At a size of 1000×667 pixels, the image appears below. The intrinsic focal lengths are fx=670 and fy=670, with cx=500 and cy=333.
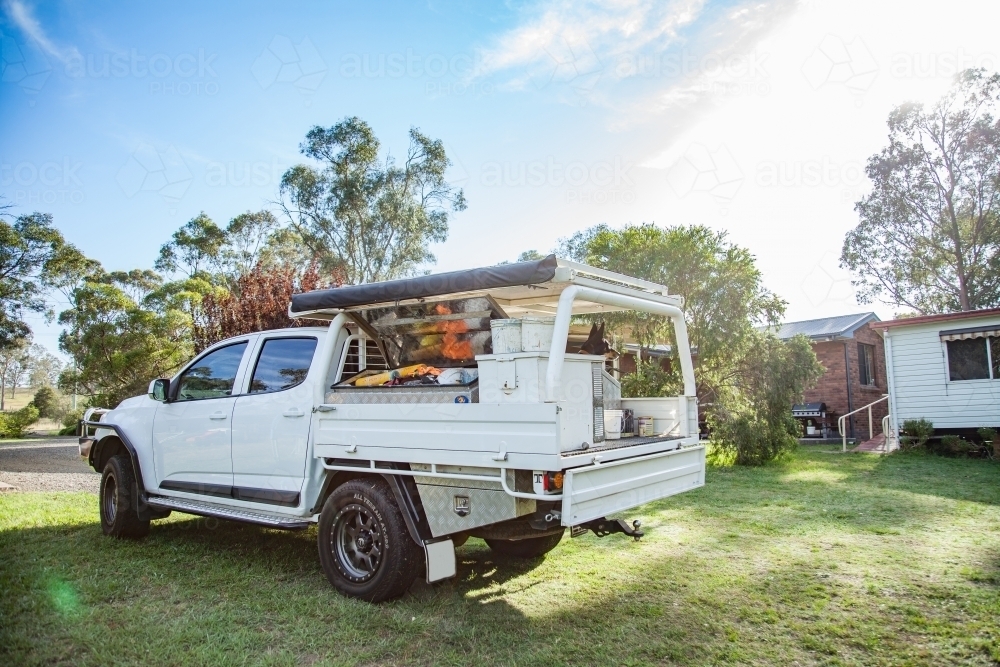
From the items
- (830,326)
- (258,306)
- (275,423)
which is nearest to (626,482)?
(275,423)

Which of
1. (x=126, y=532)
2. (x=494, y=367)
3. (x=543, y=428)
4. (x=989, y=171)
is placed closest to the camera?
(x=543, y=428)

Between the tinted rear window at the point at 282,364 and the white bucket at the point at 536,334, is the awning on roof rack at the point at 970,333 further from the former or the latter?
the tinted rear window at the point at 282,364

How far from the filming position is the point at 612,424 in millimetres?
4910

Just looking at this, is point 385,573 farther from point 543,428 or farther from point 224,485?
point 224,485

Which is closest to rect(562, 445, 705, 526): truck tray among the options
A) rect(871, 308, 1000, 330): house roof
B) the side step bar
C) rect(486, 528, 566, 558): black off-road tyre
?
rect(486, 528, 566, 558): black off-road tyre

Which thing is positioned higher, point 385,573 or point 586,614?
point 385,573

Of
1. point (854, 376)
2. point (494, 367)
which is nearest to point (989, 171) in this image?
point (854, 376)

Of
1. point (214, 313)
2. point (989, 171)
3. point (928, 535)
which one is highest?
point (989, 171)

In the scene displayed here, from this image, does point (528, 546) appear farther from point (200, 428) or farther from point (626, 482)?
point (200, 428)

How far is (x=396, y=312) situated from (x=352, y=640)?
2285 millimetres

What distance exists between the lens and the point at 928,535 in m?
6.20

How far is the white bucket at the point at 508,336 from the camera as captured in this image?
3.99 metres

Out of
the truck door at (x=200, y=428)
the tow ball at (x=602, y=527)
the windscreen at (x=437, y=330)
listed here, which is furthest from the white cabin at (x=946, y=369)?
the truck door at (x=200, y=428)

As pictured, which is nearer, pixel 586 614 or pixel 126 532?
pixel 586 614
